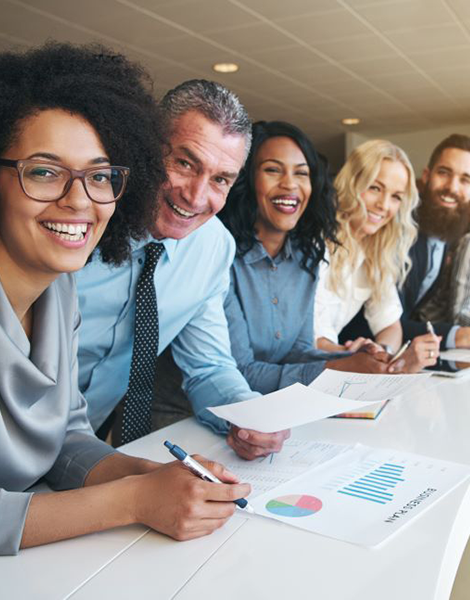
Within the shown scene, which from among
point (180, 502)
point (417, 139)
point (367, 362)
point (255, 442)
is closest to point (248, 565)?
point (180, 502)

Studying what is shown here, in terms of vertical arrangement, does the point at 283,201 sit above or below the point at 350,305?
above

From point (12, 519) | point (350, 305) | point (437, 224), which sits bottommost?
point (12, 519)

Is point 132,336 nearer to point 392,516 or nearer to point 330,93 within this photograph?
point 392,516

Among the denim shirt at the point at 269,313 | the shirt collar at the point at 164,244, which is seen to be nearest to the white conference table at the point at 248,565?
the shirt collar at the point at 164,244

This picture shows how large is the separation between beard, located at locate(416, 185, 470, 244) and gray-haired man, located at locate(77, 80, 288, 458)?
2389 mm

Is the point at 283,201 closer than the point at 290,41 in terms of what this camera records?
Yes

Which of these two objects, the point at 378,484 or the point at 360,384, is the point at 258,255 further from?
the point at 378,484

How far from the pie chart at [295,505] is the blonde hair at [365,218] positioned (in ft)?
5.99

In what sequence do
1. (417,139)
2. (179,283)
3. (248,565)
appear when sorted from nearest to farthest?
(248,565) → (179,283) → (417,139)

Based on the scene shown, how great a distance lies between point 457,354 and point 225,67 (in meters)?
4.77

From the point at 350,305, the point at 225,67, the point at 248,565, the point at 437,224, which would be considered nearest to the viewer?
the point at 248,565

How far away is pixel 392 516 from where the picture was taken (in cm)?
108

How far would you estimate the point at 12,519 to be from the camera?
0.97 m

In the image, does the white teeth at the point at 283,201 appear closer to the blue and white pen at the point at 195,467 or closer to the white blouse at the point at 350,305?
the white blouse at the point at 350,305
